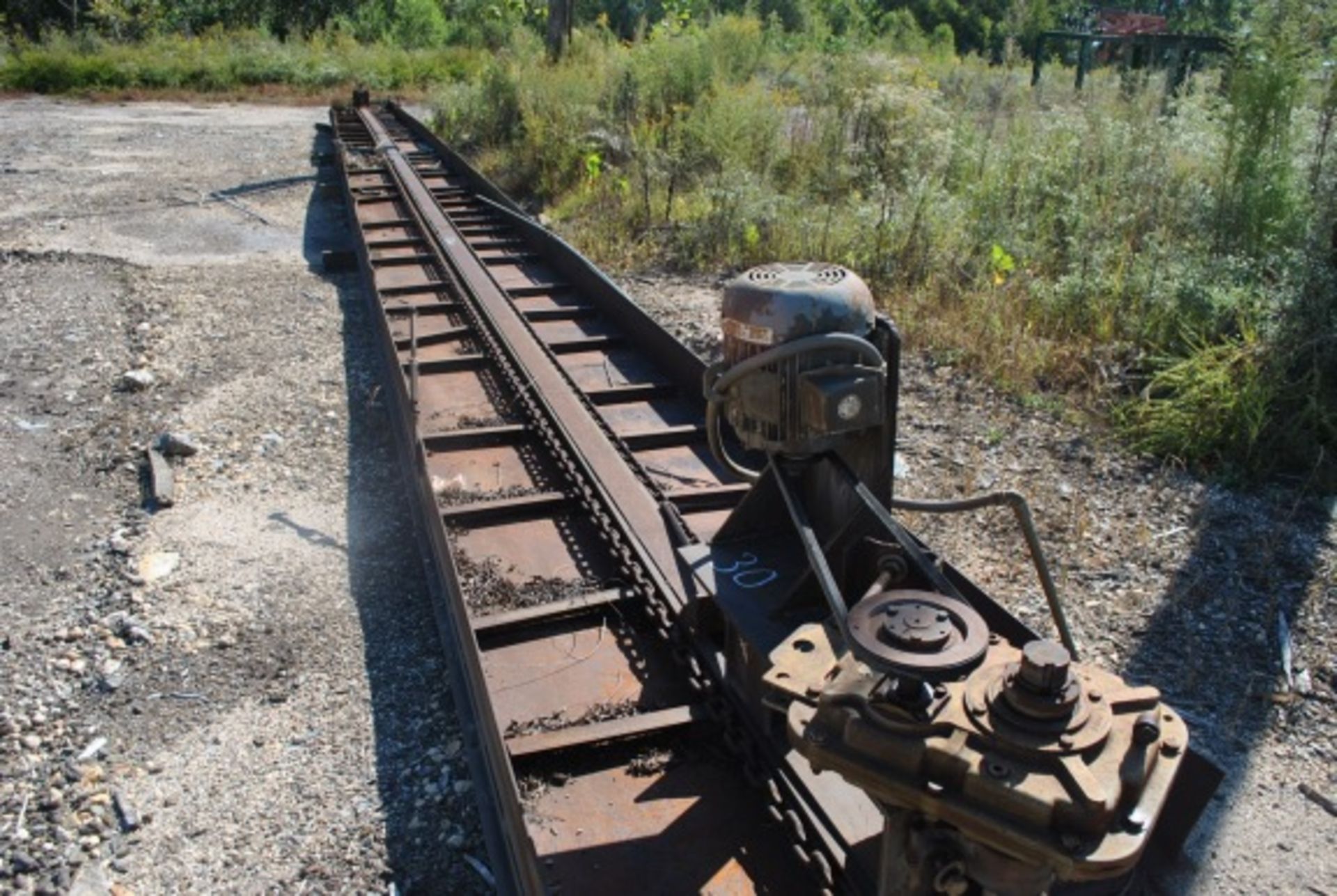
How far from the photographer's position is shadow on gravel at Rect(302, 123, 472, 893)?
3012 mm

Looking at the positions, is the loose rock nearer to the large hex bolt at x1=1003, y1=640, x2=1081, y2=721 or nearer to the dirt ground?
the dirt ground

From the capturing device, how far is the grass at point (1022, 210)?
5.34 m

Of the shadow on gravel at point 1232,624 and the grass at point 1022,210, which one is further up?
the grass at point 1022,210

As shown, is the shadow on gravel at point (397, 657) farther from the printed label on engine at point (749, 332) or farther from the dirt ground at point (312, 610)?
the printed label on engine at point (749, 332)

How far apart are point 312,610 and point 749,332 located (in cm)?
240

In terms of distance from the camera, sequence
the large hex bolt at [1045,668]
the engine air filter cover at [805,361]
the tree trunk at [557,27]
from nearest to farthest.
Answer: the large hex bolt at [1045,668] < the engine air filter cover at [805,361] < the tree trunk at [557,27]

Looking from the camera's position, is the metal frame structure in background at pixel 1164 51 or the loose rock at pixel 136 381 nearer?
the loose rock at pixel 136 381

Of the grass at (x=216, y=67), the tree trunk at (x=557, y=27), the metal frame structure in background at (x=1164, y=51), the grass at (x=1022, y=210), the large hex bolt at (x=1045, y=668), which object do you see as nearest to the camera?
the large hex bolt at (x=1045, y=668)

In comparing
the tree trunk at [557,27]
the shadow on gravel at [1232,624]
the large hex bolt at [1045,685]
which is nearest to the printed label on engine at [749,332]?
the large hex bolt at [1045,685]

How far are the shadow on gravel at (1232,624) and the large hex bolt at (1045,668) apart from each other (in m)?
1.52

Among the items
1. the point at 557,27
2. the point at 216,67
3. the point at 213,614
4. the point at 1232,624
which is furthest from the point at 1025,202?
the point at 216,67

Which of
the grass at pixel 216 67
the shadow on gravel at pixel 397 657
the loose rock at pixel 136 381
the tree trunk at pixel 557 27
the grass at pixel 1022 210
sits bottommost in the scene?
the shadow on gravel at pixel 397 657

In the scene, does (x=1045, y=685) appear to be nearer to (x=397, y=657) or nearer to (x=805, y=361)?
(x=805, y=361)

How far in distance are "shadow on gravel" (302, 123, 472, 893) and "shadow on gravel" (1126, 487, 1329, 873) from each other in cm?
217
